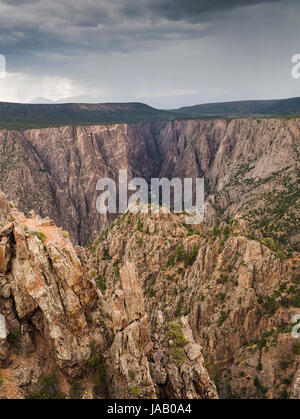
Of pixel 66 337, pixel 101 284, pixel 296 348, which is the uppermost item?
pixel 66 337

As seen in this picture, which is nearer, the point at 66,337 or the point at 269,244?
the point at 66,337

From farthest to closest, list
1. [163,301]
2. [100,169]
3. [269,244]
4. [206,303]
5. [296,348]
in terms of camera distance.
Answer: [100,169], [269,244], [163,301], [206,303], [296,348]

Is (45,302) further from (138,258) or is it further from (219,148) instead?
(219,148)

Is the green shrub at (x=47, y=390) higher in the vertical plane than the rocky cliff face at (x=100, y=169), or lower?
lower

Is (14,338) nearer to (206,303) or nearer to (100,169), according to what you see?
(206,303)

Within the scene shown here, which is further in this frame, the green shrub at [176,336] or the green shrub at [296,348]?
the green shrub at [296,348]

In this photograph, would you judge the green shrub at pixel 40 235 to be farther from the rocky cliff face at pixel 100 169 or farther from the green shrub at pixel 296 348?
the rocky cliff face at pixel 100 169
